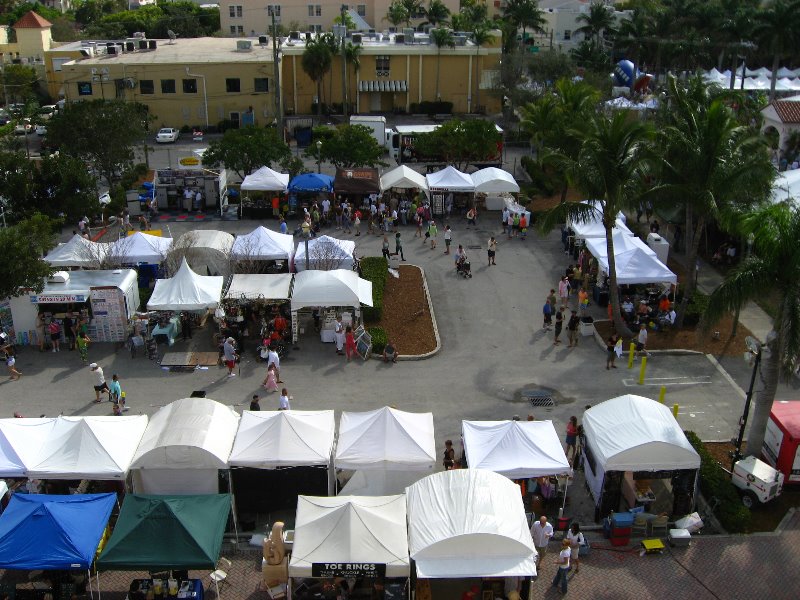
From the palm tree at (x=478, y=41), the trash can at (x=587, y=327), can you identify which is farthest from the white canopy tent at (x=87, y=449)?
the palm tree at (x=478, y=41)

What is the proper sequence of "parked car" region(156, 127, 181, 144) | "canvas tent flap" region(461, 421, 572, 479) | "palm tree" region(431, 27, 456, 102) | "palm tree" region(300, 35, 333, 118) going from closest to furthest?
"canvas tent flap" region(461, 421, 572, 479) → "parked car" region(156, 127, 181, 144) → "palm tree" region(300, 35, 333, 118) → "palm tree" region(431, 27, 456, 102)

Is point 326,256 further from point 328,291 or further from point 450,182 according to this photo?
point 450,182

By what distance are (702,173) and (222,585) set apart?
672 inches

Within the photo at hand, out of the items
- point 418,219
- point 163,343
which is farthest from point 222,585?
point 418,219

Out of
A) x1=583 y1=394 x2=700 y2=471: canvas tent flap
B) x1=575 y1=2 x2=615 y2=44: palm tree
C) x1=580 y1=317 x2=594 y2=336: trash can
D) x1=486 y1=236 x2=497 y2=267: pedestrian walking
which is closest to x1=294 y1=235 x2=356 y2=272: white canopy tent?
x1=486 y1=236 x2=497 y2=267: pedestrian walking

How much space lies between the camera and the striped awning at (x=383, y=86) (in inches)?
2402

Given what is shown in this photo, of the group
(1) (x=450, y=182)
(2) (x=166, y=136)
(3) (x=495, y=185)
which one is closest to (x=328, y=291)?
(1) (x=450, y=182)

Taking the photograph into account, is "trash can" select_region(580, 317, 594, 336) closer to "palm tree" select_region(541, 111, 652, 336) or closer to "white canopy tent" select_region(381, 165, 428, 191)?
"palm tree" select_region(541, 111, 652, 336)

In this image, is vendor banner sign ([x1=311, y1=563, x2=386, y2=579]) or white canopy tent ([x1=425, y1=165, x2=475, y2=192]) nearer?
vendor banner sign ([x1=311, y1=563, x2=386, y2=579])

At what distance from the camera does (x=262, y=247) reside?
2847 cm

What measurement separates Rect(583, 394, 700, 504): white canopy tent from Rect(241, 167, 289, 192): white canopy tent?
22156 millimetres

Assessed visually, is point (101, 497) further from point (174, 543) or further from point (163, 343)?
point (163, 343)

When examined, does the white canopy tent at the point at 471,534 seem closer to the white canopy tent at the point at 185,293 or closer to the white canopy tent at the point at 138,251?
the white canopy tent at the point at 185,293

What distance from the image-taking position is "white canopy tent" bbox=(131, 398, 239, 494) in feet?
54.6
